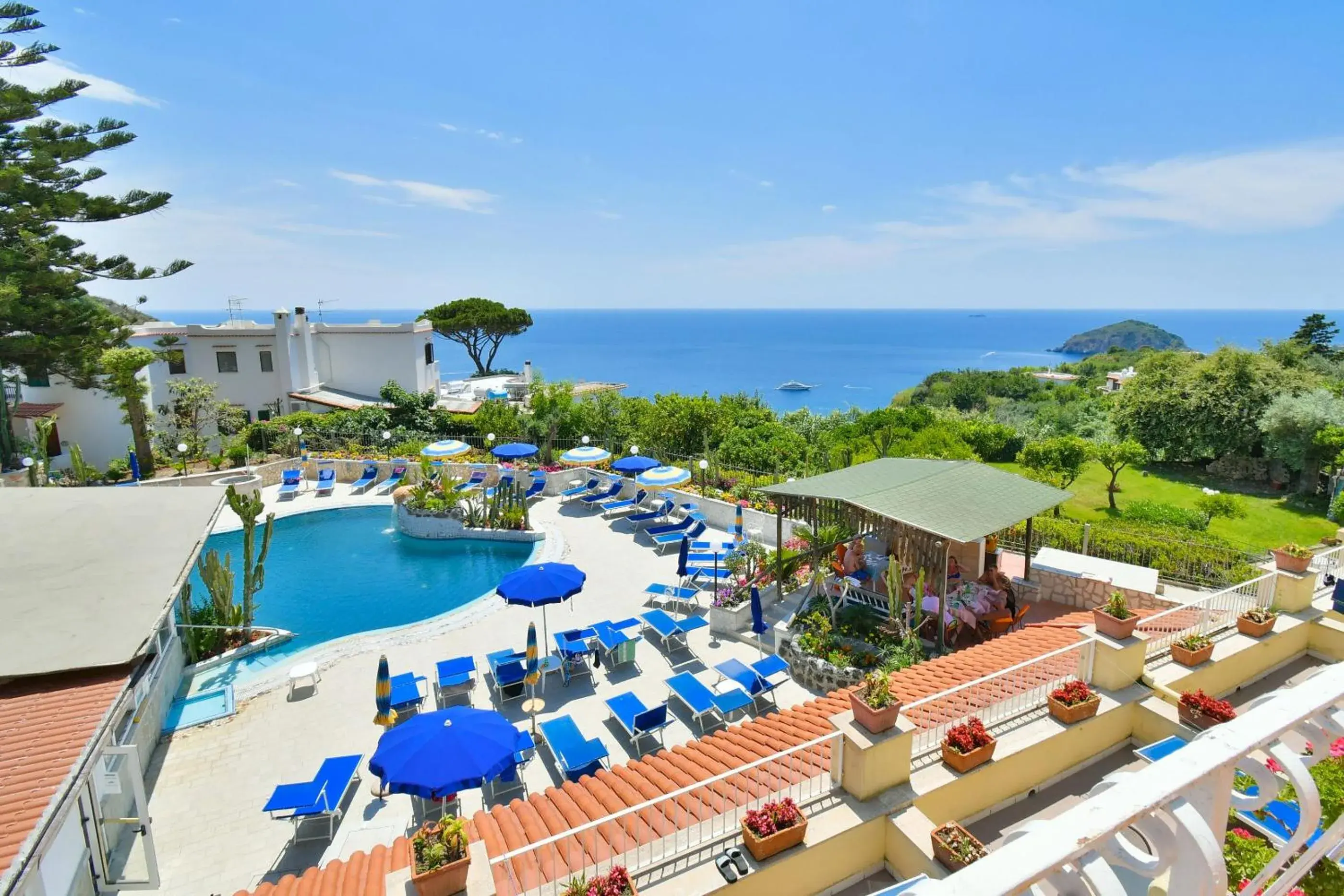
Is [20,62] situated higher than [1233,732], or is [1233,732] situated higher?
[20,62]

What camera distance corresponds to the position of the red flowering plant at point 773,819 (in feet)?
16.7

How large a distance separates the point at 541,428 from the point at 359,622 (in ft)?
44.7

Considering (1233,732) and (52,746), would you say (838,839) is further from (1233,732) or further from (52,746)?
(52,746)

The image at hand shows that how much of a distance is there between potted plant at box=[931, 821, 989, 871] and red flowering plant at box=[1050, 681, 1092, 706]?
2170 mm

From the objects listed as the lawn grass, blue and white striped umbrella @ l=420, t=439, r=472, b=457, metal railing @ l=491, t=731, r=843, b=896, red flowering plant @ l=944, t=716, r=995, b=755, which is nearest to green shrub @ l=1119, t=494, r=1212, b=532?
the lawn grass

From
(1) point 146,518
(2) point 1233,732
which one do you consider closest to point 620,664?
(1) point 146,518

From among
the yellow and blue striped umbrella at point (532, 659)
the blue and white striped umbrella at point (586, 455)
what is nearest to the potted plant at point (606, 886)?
the yellow and blue striped umbrella at point (532, 659)

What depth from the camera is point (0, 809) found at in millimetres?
5207

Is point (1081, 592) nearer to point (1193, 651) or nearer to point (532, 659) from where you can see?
point (1193, 651)

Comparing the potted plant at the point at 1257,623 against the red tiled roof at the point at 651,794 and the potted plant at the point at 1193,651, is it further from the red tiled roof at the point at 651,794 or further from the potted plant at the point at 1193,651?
the red tiled roof at the point at 651,794

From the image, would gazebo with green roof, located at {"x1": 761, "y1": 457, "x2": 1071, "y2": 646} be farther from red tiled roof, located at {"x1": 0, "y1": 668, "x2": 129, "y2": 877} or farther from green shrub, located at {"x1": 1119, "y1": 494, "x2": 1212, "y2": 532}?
red tiled roof, located at {"x1": 0, "y1": 668, "x2": 129, "y2": 877}

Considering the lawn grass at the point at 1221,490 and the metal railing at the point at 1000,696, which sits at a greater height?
the metal railing at the point at 1000,696

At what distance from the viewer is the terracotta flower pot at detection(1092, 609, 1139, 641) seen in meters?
6.85

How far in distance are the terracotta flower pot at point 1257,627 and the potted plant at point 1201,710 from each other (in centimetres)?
181
